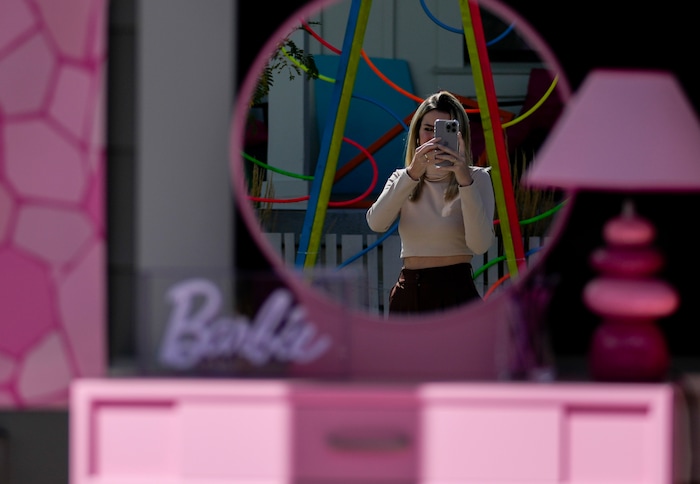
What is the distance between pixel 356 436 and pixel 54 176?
911mm

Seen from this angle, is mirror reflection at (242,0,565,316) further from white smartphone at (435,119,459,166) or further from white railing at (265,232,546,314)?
white smartphone at (435,119,459,166)

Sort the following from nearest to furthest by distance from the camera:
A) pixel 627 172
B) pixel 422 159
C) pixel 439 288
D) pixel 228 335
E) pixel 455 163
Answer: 1. pixel 627 172
2. pixel 228 335
3. pixel 455 163
4. pixel 422 159
5. pixel 439 288

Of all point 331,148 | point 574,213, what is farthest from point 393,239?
point 574,213

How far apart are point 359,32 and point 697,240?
1.19m

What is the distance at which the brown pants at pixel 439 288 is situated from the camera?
3.08 metres

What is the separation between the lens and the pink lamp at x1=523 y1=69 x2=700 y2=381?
2043 mm

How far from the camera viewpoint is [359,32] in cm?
300

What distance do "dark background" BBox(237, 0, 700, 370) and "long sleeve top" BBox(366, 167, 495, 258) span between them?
67cm

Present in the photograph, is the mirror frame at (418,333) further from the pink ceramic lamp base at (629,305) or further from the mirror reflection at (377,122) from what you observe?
the mirror reflection at (377,122)

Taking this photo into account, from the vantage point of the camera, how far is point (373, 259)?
16.3 ft

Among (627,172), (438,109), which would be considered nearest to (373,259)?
(438,109)

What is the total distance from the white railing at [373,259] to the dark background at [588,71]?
2339mm

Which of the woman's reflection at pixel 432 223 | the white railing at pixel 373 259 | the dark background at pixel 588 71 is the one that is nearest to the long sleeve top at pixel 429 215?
the woman's reflection at pixel 432 223

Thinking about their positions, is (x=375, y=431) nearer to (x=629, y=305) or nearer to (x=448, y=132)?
(x=629, y=305)
